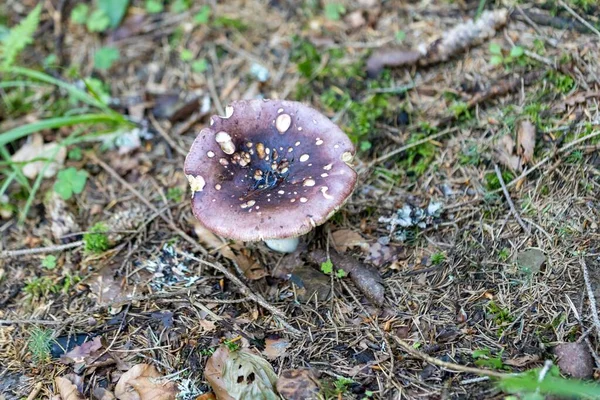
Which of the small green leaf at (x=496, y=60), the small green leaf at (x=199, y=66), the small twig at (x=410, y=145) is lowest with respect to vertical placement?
the small twig at (x=410, y=145)

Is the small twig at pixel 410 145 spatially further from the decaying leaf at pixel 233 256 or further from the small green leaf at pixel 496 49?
the decaying leaf at pixel 233 256

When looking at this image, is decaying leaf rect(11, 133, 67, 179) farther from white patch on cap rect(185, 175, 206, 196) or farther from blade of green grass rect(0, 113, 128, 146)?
white patch on cap rect(185, 175, 206, 196)

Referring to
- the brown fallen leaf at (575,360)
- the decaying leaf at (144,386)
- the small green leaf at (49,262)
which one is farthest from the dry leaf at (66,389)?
the brown fallen leaf at (575,360)

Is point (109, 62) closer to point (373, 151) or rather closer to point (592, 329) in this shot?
point (373, 151)

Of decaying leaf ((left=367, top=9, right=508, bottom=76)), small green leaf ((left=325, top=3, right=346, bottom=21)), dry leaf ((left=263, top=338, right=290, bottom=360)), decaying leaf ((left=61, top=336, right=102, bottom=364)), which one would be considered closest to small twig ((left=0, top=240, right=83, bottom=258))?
decaying leaf ((left=61, top=336, right=102, bottom=364))

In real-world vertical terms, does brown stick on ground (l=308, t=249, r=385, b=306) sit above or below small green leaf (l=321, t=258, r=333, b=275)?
below

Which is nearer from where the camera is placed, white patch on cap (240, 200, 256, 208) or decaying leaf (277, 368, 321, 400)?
decaying leaf (277, 368, 321, 400)
